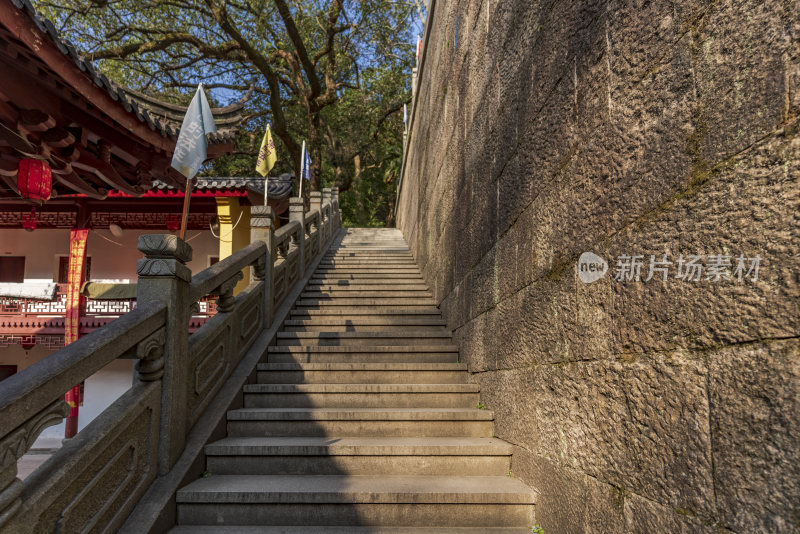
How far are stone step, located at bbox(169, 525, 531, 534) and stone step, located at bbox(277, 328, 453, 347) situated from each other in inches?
98.3

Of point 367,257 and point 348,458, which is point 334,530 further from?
point 367,257

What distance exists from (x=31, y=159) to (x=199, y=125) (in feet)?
5.79

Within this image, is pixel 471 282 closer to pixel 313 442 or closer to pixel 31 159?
pixel 313 442

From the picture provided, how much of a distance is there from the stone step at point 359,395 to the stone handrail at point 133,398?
30 centimetres

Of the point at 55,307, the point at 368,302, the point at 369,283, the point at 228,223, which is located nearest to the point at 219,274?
the point at 368,302

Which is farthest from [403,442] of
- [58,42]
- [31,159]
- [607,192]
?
[31,159]

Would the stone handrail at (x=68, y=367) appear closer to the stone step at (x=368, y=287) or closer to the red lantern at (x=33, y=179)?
the red lantern at (x=33, y=179)

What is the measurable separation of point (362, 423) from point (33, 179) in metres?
4.09

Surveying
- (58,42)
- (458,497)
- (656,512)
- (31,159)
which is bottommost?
(458,497)

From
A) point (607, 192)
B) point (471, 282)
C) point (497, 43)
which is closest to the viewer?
point (607, 192)

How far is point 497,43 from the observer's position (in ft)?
11.7

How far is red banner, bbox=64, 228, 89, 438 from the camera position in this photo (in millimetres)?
9891

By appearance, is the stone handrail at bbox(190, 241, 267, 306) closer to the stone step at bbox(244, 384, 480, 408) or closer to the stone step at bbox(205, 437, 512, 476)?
the stone step at bbox(244, 384, 480, 408)

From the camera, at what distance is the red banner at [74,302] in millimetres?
9891
